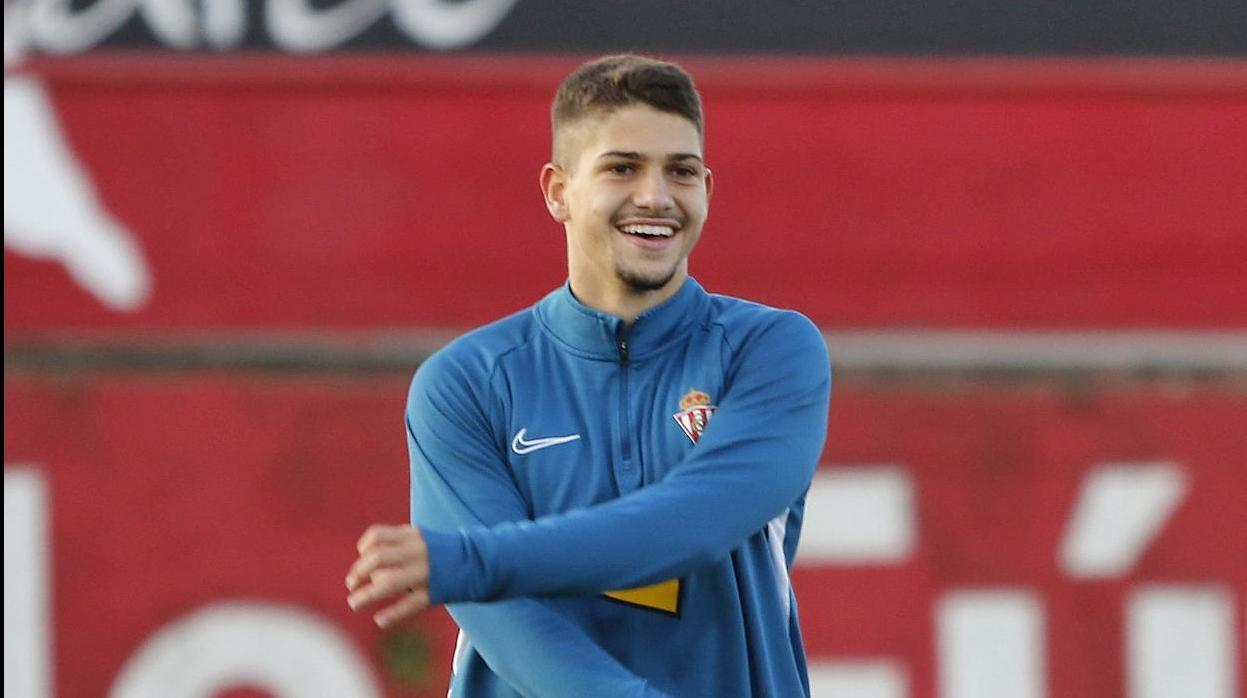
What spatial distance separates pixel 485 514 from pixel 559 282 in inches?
101

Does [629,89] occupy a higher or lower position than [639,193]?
higher

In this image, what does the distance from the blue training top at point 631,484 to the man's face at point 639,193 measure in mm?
55

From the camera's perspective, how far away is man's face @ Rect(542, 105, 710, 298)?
1.98m

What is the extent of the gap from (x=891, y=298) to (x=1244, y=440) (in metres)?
0.82

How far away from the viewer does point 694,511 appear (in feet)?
6.08

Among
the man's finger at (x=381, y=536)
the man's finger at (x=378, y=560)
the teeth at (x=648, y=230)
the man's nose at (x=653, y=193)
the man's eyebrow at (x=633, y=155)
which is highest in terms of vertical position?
the man's eyebrow at (x=633, y=155)

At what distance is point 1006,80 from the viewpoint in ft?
15.0

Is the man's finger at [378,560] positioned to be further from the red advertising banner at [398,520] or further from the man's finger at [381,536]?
the red advertising banner at [398,520]

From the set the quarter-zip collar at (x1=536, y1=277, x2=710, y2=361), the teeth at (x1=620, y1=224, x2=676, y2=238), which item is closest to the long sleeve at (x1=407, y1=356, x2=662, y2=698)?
the quarter-zip collar at (x1=536, y1=277, x2=710, y2=361)

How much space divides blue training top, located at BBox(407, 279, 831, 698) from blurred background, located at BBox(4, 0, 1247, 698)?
2407 mm

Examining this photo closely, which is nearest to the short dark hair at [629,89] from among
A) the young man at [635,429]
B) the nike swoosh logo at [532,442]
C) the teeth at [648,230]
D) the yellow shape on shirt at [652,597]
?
the young man at [635,429]

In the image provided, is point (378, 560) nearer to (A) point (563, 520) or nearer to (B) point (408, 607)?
(B) point (408, 607)

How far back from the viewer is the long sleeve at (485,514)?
1886 millimetres

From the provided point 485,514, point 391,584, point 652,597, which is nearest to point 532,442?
point 485,514
